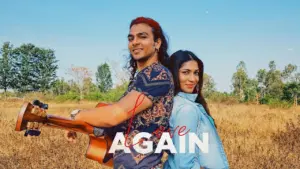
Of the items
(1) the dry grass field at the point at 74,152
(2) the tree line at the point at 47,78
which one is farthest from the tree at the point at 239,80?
(1) the dry grass field at the point at 74,152

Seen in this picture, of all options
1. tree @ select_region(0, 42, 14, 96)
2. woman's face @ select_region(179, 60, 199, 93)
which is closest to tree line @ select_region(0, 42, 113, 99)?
tree @ select_region(0, 42, 14, 96)

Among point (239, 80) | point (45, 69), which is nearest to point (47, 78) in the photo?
point (45, 69)

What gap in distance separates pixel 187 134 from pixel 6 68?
66.4 metres

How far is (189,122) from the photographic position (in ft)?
5.78

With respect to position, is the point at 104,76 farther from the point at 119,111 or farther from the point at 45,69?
the point at 119,111

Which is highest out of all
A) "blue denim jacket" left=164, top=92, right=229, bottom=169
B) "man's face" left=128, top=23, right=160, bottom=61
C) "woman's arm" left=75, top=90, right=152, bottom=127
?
"man's face" left=128, top=23, right=160, bottom=61

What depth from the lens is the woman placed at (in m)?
1.76

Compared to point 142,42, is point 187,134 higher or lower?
lower

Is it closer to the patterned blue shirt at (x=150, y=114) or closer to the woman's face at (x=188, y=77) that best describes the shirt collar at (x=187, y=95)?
the woman's face at (x=188, y=77)

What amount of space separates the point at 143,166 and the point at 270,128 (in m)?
7.16

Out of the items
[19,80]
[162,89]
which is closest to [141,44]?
[162,89]

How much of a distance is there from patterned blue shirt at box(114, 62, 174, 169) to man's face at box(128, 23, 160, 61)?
4.9 inches

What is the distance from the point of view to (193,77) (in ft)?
6.89

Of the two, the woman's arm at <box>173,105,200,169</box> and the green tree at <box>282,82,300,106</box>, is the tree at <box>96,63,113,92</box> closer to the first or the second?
the green tree at <box>282,82,300,106</box>
